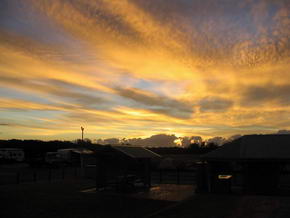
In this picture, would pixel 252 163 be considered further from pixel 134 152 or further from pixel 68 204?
pixel 68 204

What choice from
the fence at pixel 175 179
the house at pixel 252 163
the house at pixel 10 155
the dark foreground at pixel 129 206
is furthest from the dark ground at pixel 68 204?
the house at pixel 10 155

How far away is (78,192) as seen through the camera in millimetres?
21109

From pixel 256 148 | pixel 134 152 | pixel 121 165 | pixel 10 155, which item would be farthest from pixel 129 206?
pixel 10 155

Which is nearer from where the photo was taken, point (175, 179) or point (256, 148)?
point (256, 148)

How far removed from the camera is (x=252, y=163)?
20719mm

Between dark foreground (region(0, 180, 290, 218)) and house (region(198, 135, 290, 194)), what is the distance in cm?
175

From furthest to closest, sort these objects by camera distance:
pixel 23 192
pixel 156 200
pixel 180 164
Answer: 1. pixel 180 164
2. pixel 23 192
3. pixel 156 200

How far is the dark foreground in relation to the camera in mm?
13633

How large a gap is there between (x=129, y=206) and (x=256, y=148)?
855cm

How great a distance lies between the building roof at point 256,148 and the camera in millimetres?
19766

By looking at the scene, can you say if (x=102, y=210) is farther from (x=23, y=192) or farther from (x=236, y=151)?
(x=236, y=151)

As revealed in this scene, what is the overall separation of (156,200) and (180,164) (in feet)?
81.0

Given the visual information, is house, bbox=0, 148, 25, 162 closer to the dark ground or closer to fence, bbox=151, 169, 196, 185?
fence, bbox=151, 169, 196, 185

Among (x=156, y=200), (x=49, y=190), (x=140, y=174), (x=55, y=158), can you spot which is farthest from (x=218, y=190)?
(x=55, y=158)
